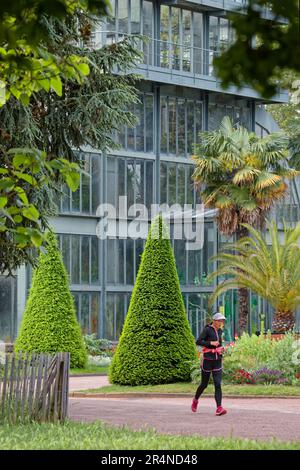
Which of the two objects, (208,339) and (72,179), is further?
(208,339)

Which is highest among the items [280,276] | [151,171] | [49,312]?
[151,171]

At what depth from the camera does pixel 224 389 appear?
24.5m

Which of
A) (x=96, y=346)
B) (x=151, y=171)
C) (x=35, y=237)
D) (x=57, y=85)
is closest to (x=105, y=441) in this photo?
(x=35, y=237)

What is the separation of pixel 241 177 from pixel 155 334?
52.9 feet

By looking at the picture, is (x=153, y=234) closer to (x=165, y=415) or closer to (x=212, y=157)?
(x=165, y=415)

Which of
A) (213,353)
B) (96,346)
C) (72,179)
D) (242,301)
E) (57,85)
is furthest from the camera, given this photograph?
(242,301)

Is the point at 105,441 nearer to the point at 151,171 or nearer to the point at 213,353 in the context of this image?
the point at 213,353

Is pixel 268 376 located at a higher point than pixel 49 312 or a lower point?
lower

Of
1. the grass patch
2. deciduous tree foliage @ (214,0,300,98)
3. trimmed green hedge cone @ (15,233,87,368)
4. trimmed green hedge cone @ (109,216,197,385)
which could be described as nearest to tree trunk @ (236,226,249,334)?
the grass patch

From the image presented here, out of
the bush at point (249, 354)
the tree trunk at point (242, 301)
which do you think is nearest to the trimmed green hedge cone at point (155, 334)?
the bush at point (249, 354)

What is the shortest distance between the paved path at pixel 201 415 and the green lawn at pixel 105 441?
1.45 metres

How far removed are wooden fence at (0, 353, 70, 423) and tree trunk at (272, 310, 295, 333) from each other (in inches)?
860

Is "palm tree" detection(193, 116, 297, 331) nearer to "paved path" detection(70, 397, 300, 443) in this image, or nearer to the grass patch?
the grass patch
